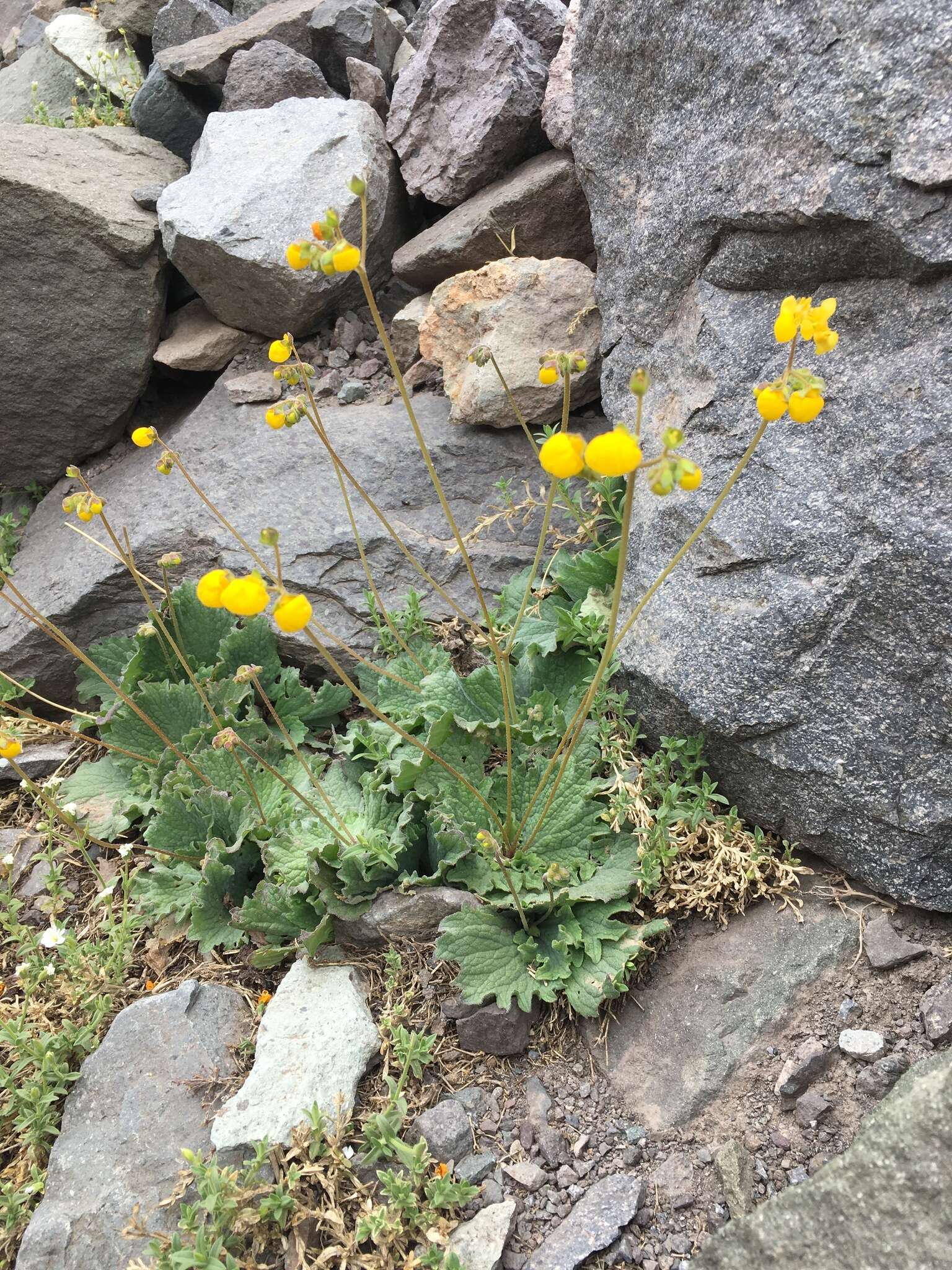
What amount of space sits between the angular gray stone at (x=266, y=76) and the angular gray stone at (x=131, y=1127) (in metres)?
3.91

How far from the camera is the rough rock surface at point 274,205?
3.58m

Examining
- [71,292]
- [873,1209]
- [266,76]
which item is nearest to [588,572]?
[873,1209]

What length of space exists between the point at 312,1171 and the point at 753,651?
5.14 feet

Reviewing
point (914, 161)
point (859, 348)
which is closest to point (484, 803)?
point (859, 348)

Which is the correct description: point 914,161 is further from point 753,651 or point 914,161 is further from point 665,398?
point 753,651

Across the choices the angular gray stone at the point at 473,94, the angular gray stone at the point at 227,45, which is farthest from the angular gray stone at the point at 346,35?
the angular gray stone at the point at 473,94

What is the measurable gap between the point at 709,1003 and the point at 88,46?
5.98m

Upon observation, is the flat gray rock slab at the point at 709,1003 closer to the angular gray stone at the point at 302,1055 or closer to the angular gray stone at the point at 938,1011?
the angular gray stone at the point at 938,1011

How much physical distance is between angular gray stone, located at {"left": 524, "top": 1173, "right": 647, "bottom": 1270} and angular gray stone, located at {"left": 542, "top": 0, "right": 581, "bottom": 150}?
11.1ft

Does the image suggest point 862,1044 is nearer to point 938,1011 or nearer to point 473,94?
point 938,1011

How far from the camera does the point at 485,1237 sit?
1752 millimetres

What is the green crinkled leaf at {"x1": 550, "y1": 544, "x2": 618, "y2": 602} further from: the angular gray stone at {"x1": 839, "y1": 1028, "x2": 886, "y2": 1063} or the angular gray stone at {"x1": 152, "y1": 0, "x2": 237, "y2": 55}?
the angular gray stone at {"x1": 152, "y1": 0, "x2": 237, "y2": 55}

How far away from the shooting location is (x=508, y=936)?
2.21 meters

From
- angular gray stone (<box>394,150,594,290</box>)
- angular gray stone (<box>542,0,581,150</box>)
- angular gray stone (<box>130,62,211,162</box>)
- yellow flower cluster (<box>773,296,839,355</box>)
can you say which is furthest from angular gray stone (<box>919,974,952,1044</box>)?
angular gray stone (<box>130,62,211,162</box>)
